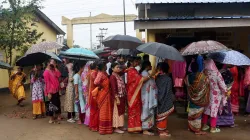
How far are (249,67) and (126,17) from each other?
15.8 m

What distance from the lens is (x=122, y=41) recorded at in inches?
283

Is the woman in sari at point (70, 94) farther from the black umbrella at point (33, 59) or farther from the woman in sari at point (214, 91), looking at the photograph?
the woman in sari at point (214, 91)

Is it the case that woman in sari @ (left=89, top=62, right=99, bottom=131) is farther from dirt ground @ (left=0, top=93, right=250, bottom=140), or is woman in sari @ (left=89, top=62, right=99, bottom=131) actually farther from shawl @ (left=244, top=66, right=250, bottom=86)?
→ shawl @ (left=244, top=66, right=250, bottom=86)

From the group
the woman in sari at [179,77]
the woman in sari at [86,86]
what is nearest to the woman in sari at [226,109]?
the woman in sari at [179,77]

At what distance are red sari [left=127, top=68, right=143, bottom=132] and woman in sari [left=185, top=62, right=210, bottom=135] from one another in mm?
1049

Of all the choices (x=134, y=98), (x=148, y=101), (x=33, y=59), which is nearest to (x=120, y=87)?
(x=134, y=98)

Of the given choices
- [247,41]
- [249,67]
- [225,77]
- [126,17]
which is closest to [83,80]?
[225,77]

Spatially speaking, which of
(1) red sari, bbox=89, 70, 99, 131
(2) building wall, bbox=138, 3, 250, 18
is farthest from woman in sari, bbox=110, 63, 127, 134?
(2) building wall, bbox=138, 3, 250, 18

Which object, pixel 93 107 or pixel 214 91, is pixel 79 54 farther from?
pixel 214 91

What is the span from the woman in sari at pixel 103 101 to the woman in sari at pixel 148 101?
0.72 m

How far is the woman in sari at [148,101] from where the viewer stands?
581 centimetres

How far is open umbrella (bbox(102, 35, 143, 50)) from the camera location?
668cm

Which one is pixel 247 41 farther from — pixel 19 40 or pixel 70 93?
pixel 19 40

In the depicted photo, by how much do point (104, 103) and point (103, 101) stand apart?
0.05m
